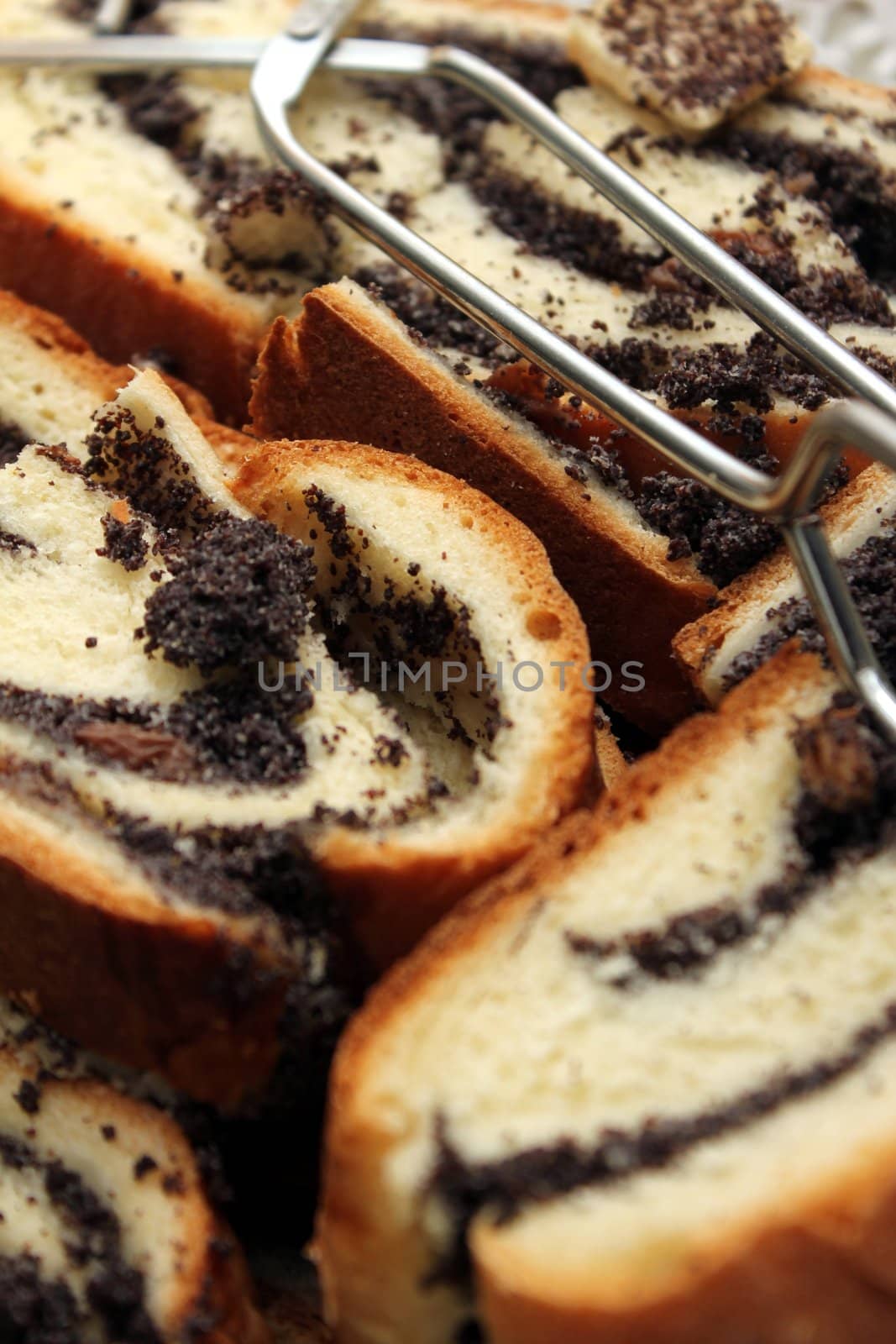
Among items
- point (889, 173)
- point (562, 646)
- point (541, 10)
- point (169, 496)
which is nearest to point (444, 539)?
point (562, 646)

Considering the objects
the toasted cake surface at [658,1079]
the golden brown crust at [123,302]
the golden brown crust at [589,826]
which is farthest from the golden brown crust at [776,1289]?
the golden brown crust at [123,302]

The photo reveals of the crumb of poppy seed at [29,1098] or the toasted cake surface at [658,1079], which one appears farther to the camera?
the crumb of poppy seed at [29,1098]

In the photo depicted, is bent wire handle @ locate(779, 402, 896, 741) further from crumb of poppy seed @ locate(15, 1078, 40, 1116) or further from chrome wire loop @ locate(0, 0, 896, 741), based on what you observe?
crumb of poppy seed @ locate(15, 1078, 40, 1116)

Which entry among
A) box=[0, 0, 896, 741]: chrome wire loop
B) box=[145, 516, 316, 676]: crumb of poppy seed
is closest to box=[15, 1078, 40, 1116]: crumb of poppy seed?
box=[145, 516, 316, 676]: crumb of poppy seed

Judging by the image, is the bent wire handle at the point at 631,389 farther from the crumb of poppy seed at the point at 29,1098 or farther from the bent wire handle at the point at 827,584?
the crumb of poppy seed at the point at 29,1098

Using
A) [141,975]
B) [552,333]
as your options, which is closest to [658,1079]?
[141,975]

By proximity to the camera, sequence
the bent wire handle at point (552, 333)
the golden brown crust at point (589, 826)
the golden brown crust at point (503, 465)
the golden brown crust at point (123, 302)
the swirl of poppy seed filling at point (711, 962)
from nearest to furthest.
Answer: the swirl of poppy seed filling at point (711, 962) < the golden brown crust at point (589, 826) < the bent wire handle at point (552, 333) < the golden brown crust at point (503, 465) < the golden brown crust at point (123, 302)
